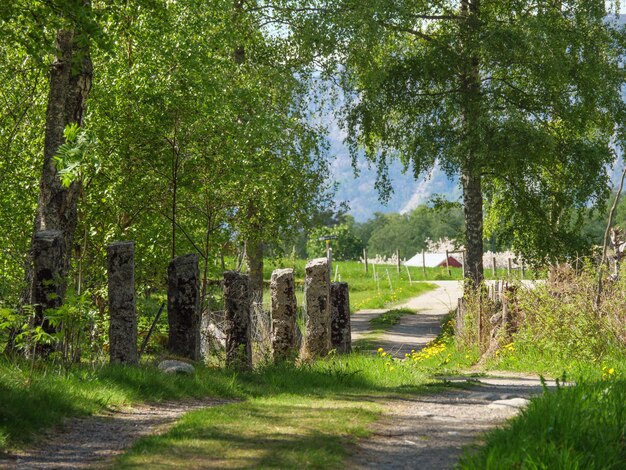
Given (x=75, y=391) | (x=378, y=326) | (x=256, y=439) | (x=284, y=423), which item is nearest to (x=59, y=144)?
(x=75, y=391)

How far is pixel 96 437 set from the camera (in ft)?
27.4

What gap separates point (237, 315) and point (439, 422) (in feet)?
16.9

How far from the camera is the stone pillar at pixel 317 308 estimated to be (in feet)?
49.5

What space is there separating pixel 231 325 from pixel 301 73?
16.1m

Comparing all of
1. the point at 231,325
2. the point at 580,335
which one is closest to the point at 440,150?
the point at 580,335

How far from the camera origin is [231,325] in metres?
13.4

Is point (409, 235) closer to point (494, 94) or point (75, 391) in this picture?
point (494, 94)

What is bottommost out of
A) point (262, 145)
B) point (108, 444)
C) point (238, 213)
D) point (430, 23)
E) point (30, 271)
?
point (108, 444)

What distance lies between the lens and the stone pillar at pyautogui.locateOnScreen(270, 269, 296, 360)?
48.8 ft

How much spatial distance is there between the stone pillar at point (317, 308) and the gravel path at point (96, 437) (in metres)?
4.89

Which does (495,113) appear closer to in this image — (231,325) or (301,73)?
(301,73)

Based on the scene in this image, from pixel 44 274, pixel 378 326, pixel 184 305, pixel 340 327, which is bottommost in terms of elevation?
pixel 378 326

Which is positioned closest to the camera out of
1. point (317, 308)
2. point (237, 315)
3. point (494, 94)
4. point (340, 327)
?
point (237, 315)

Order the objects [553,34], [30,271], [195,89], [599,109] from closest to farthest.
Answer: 1. [30,271]
2. [195,89]
3. [553,34]
4. [599,109]
